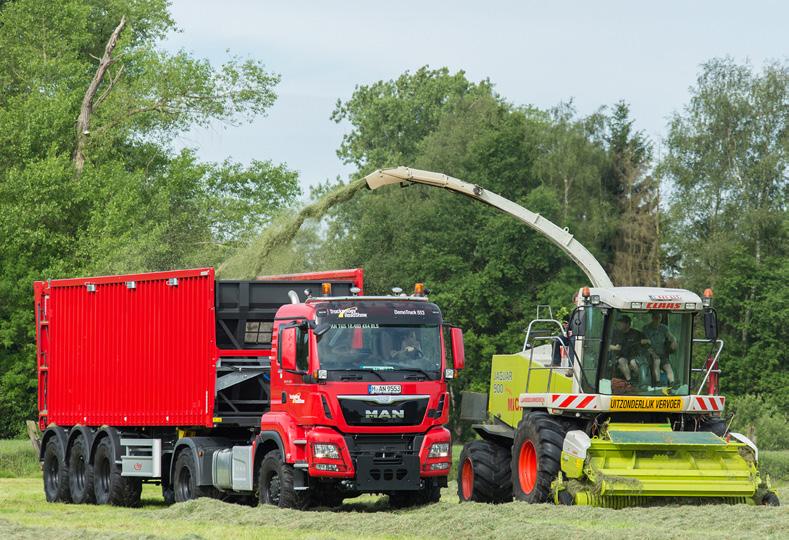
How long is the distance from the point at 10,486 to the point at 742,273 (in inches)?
1239

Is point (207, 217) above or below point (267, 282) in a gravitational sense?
above

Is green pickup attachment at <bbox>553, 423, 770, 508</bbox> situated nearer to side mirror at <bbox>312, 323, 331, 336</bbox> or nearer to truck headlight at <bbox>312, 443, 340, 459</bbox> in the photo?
truck headlight at <bbox>312, 443, 340, 459</bbox>

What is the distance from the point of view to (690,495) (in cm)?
1698

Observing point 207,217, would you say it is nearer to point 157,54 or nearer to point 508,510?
point 157,54

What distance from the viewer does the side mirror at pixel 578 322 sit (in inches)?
734

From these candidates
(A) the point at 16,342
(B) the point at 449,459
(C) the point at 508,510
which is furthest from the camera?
(A) the point at 16,342

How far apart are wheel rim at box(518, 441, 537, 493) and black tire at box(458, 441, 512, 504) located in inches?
59.0

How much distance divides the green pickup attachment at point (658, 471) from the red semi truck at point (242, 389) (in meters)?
2.08

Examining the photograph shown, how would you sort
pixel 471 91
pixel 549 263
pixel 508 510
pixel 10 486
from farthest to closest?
pixel 471 91
pixel 549 263
pixel 10 486
pixel 508 510

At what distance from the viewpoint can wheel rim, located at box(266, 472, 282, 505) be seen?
60.7 ft

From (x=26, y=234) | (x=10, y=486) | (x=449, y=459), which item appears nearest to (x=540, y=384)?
(x=449, y=459)

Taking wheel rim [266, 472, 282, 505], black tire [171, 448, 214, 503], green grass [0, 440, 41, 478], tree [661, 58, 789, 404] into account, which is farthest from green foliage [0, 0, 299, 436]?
wheel rim [266, 472, 282, 505]

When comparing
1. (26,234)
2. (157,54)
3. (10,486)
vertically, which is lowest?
(10,486)

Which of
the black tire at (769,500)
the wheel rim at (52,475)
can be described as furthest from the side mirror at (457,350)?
the wheel rim at (52,475)
